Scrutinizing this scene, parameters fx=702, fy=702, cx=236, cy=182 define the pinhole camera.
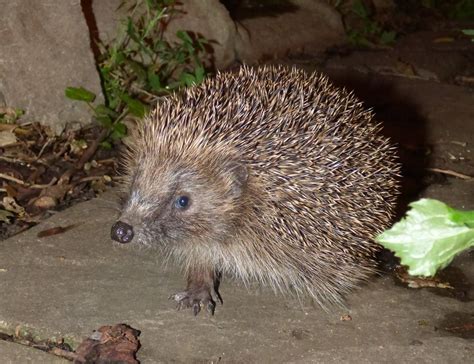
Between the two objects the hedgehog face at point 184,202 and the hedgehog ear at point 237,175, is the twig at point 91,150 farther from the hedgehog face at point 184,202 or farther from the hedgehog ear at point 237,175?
the hedgehog ear at point 237,175

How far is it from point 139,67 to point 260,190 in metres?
1.98

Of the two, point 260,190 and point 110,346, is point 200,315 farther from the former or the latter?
point 260,190

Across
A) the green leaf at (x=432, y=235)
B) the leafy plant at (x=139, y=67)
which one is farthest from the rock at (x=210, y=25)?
the green leaf at (x=432, y=235)

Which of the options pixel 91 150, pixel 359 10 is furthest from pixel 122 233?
pixel 359 10

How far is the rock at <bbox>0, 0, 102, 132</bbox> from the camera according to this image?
11.8 feet

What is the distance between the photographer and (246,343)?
2160 millimetres

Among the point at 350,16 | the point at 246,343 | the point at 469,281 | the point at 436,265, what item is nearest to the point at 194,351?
the point at 246,343

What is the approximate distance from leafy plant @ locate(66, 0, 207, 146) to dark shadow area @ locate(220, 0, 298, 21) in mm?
1301

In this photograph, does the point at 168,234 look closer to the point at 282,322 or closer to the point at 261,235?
the point at 261,235

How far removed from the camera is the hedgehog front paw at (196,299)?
2365 mm

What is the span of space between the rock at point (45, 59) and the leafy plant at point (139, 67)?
0.12 meters

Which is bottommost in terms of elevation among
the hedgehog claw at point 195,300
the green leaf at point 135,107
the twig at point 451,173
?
the green leaf at point 135,107

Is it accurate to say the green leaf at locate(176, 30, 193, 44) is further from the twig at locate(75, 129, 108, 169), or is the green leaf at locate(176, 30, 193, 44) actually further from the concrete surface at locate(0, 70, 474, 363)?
the concrete surface at locate(0, 70, 474, 363)

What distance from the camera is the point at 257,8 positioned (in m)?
6.24
